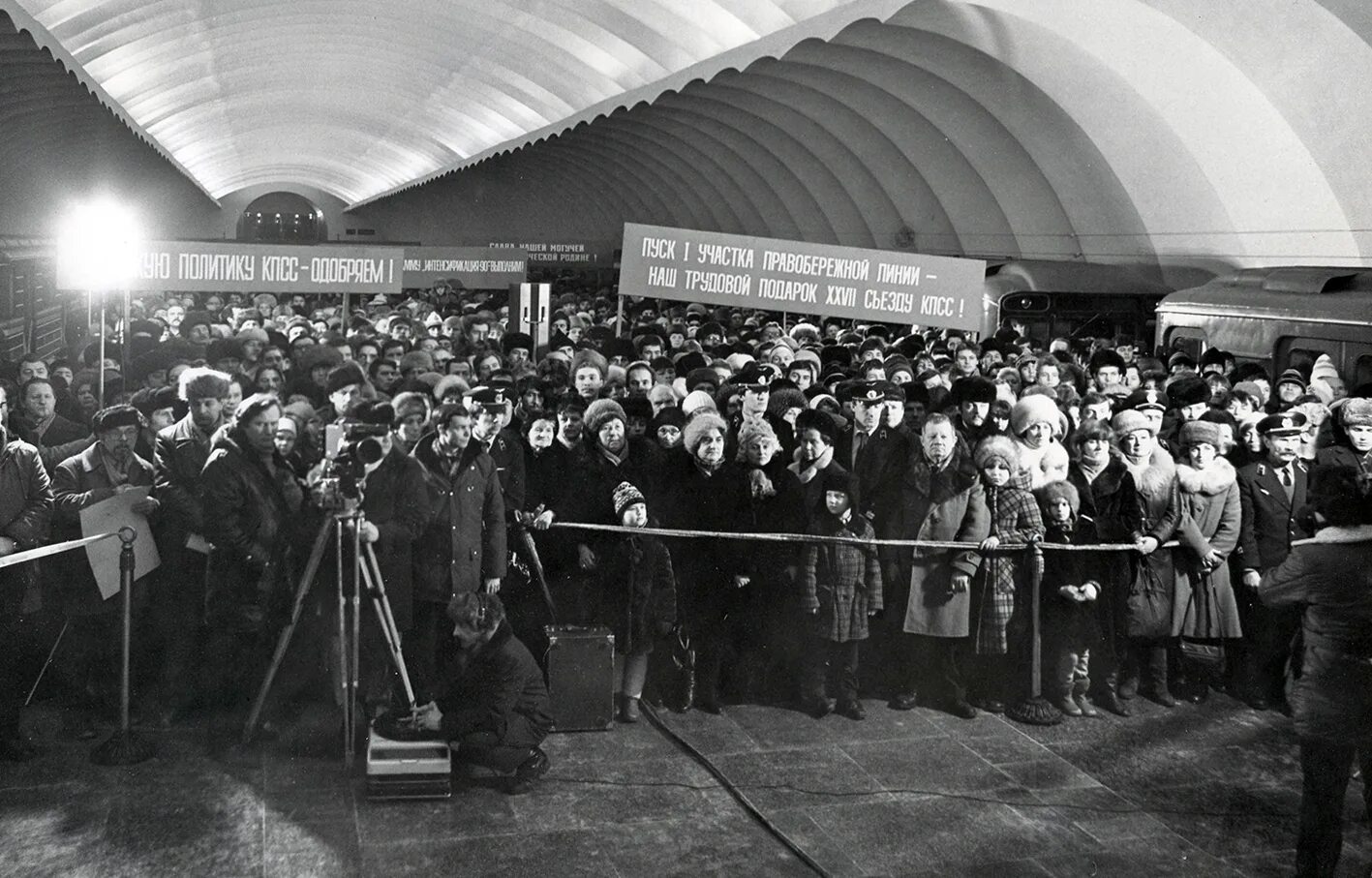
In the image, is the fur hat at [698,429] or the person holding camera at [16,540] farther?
the fur hat at [698,429]

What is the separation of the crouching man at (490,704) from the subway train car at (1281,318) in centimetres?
1131

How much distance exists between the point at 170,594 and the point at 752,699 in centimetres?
362

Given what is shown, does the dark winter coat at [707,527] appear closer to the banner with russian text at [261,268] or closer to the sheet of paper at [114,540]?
the sheet of paper at [114,540]

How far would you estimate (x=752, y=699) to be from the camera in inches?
346

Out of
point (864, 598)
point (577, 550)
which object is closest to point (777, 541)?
point (864, 598)

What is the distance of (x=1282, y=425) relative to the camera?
9211 mm

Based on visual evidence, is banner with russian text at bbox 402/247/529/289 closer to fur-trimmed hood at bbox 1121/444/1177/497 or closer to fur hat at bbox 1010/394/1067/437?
fur hat at bbox 1010/394/1067/437

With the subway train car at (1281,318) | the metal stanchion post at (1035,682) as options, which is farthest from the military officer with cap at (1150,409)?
the subway train car at (1281,318)

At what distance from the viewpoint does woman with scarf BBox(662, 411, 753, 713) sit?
8555mm

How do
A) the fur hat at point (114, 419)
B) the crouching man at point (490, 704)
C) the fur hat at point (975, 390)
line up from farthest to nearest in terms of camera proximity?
1. the fur hat at point (975, 390)
2. the fur hat at point (114, 419)
3. the crouching man at point (490, 704)

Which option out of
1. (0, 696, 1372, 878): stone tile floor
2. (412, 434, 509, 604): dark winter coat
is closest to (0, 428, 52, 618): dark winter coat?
(0, 696, 1372, 878): stone tile floor

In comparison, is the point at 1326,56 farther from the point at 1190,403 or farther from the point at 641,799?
the point at 641,799

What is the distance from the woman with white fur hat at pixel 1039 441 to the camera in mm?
8883

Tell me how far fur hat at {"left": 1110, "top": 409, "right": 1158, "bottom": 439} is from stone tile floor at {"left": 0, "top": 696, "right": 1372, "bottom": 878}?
1.97 m
